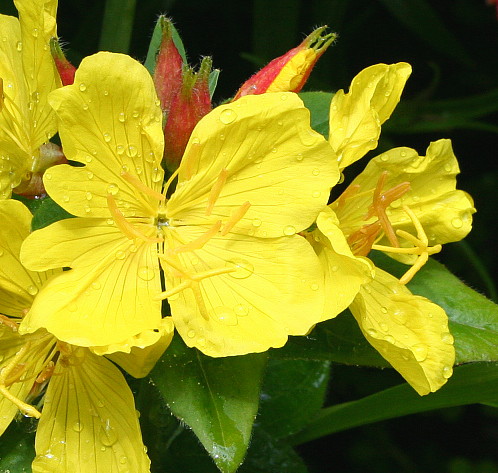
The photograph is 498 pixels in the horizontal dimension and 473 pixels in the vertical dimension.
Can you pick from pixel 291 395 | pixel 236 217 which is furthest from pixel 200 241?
pixel 291 395

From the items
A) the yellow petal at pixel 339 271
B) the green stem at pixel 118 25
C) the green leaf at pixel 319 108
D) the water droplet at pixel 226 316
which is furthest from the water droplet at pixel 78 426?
the green stem at pixel 118 25

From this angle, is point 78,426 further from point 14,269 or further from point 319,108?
point 319,108

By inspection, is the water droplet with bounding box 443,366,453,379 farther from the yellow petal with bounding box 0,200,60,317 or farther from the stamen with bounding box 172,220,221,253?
the yellow petal with bounding box 0,200,60,317

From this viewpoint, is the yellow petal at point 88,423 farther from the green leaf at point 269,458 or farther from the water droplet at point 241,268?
the green leaf at point 269,458

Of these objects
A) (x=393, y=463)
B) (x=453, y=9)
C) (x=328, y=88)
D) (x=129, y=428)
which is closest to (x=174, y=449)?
(x=129, y=428)

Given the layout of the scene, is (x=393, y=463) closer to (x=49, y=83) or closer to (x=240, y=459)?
(x=240, y=459)

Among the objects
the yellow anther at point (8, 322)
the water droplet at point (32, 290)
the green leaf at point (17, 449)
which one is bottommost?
the green leaf at point (17, 449)

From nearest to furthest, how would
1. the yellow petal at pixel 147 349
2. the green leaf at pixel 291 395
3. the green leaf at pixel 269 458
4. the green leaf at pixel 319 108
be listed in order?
the yellow petal at pixel 147 349, the green leaf at pixel 319 108, the green leaf at pixel 269 458, the green leaf at pixel 291 395

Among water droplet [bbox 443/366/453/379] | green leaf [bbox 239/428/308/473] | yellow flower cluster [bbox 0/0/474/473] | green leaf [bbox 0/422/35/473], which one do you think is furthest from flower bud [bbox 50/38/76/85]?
green leaf [bbox 239/428/308/473]
